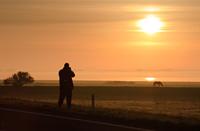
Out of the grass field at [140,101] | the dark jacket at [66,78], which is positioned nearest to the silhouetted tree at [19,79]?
the grass field at [140,101]

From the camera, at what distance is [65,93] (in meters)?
28.4

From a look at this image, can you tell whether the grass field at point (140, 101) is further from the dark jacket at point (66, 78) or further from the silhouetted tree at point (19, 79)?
the silhouetted tree at point (19, 79)

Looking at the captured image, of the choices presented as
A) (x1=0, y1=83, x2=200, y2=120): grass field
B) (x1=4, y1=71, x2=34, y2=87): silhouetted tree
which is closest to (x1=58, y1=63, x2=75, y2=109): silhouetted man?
(x1=0, y1=83, x2=200, y2=120): grass field

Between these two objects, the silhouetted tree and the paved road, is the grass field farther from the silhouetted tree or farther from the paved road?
the silhouetted tree

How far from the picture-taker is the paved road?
16.6 metres

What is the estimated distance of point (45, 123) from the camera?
18141 mm

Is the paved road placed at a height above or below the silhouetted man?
below

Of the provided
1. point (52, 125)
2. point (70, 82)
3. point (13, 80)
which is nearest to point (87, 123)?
point (52, 125)

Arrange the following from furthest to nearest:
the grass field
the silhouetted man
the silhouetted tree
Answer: the silhouetted tree < the grass field < the silhouetted man

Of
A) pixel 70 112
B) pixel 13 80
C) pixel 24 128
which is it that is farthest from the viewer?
pixel 13 80

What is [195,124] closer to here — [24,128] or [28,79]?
[24,128]

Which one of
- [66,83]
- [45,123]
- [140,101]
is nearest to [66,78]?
[66,83]

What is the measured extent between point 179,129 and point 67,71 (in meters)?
11.1

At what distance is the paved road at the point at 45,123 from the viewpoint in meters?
16.6
